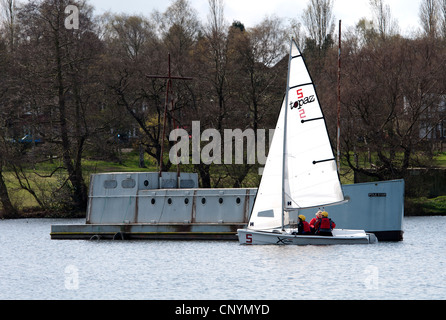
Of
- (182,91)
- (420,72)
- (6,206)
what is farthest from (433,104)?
(6,206)

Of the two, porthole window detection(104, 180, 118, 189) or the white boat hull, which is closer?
the white boat hull

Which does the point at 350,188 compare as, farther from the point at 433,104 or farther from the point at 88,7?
the point at 88,7

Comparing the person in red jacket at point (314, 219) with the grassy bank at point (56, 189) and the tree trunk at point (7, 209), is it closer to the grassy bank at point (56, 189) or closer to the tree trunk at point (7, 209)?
the grassy bank at point (56, 189)

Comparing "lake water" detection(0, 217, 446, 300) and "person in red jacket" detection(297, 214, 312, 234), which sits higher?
"person in red jacket" detection(297, 214, 312, 234)

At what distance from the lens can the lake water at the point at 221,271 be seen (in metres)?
30.6

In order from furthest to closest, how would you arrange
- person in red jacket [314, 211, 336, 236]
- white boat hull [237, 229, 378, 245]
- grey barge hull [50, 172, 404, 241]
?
grey barge hull [50, 172, 404, 241] → person in red jacket [314, 211, 336, 236] → white boat hull [237, 229, 378, 245]

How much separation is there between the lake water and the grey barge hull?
0.77 meters

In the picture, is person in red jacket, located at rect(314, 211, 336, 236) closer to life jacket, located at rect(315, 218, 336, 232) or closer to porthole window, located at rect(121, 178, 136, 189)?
life jacket, located at rect(315, 218, 336, 232)

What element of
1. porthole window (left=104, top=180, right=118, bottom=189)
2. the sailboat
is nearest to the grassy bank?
porthole window (left=104, top=180, right=118, bottom=189)

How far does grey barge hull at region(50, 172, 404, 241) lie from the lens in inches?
1724

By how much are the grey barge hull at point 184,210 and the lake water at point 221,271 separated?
77cm

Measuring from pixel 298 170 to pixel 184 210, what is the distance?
8913 millimetres

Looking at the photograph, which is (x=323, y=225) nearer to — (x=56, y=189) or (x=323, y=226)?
(x=323, y=226)

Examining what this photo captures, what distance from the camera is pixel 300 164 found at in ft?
133
